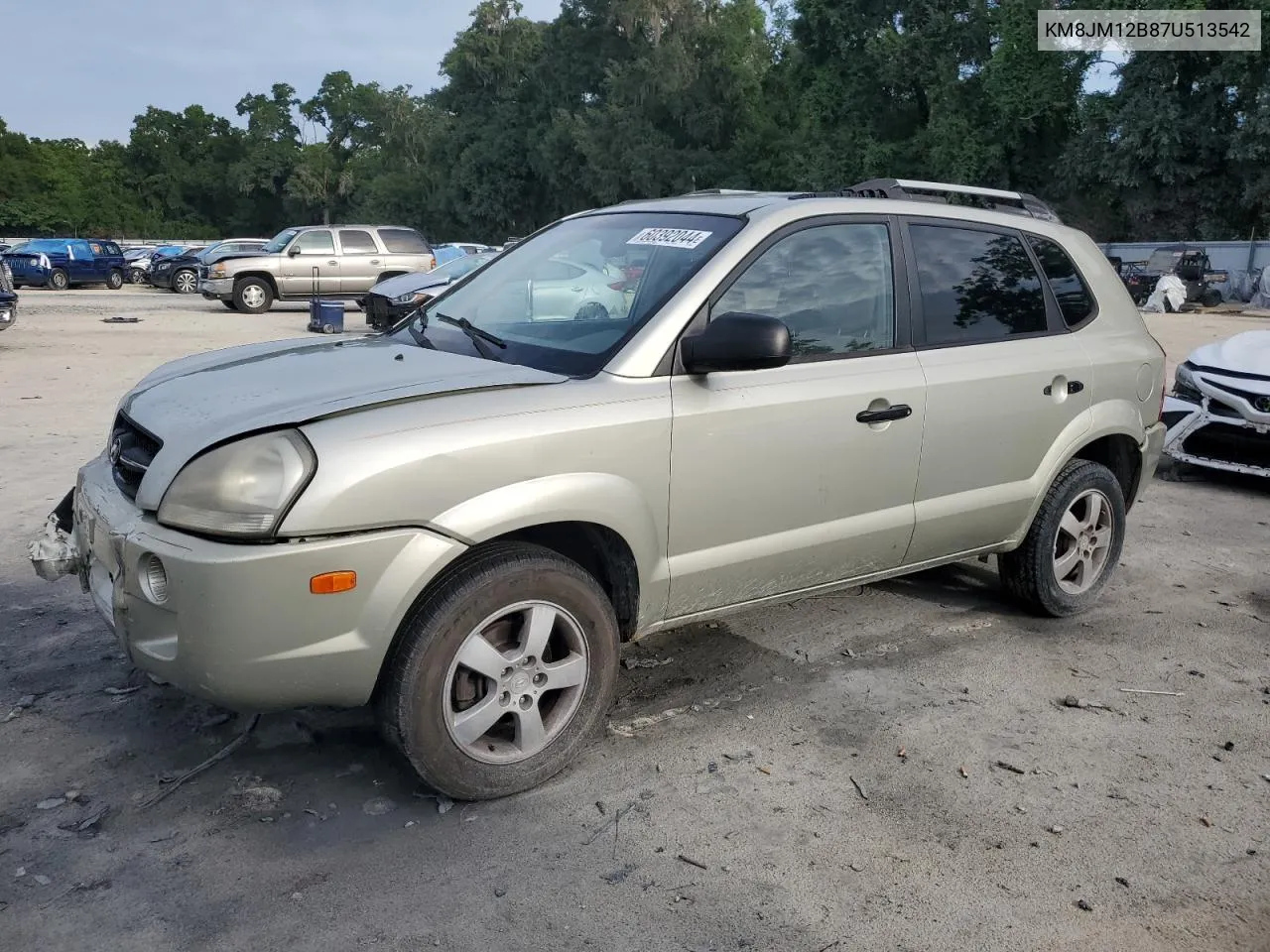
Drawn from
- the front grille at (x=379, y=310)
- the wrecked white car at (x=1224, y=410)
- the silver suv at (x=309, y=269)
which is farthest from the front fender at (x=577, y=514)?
the silver suv at (x=309, y=269)

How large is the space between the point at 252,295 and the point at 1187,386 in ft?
62.3

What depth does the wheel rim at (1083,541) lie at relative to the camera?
4754 mm

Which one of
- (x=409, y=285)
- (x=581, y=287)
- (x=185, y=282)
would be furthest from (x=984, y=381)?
(x=185, y=282)

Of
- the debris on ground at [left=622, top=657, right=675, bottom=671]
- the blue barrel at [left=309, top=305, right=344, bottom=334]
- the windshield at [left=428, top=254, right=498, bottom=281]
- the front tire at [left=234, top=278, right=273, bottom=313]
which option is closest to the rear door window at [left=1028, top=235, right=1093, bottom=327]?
the debris on ground at [left=622, top=657, right=675, bottom=671]

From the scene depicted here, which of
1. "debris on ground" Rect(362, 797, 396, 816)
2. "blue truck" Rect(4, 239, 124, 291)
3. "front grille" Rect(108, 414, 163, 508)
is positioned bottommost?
"debris on ground" Rect(362, 797, 396, 816)

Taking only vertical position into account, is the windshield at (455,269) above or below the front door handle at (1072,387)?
above

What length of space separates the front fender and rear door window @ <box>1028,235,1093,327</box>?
7.74ft

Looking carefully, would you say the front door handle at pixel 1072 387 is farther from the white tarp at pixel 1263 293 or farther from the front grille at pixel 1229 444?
the white tarp at pixel 1263 293

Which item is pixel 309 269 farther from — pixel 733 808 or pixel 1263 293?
pixel 1263 293

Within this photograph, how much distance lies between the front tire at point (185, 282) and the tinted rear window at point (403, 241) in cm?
1036

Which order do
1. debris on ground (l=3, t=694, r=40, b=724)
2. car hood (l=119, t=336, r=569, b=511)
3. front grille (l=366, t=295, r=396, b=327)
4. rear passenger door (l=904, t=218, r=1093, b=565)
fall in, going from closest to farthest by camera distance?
car hood (l=119, t=336, r=569, b=511)
debris on ground (l=3, t=694, r=40, b=724)
rear passenger door (l=904, t=218, r=1093, b=565)
front grille (l=366, t=295, r=396, b=327)

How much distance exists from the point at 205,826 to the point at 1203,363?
729 centimetres

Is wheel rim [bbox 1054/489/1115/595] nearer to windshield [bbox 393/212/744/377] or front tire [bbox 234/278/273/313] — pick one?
windshield [bbox 393/212/744/377]

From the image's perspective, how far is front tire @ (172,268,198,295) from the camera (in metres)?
30.3
